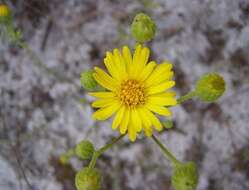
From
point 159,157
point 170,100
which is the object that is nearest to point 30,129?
point 159,157

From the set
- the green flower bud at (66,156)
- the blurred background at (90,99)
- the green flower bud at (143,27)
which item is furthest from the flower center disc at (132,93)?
the green flower bud at (66,156)

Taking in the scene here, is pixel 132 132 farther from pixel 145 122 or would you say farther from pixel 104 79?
pixel 104 79

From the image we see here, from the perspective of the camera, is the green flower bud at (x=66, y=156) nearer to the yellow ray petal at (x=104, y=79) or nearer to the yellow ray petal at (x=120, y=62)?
the yellow ray petal at (x=104, y=79)

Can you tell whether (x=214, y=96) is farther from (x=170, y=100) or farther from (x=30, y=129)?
(x=30, y=129)

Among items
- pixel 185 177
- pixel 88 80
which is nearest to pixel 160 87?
pixel 88 80

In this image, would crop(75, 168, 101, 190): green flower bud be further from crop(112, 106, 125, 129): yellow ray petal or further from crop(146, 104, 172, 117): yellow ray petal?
crop(146, 104, 172, 117): yellow ray petal
